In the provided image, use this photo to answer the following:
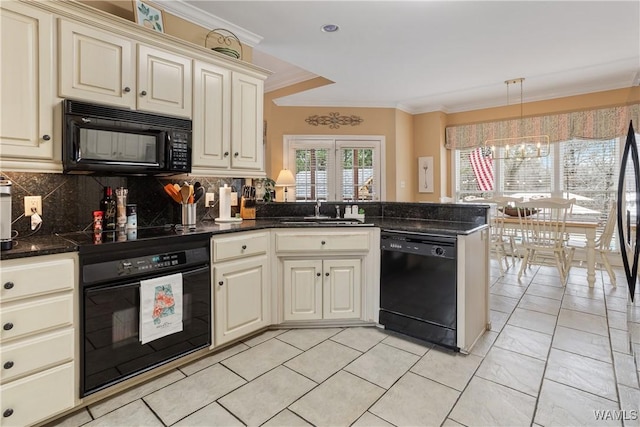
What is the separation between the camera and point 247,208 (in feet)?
10.1

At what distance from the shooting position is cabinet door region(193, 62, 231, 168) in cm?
250

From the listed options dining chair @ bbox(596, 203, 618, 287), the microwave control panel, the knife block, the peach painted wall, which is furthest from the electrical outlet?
dining chair @ bbox(596, 203, 618, 287)

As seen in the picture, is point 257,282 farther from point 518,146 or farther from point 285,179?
point 518,146

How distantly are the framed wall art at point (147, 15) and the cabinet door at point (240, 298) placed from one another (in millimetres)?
1815

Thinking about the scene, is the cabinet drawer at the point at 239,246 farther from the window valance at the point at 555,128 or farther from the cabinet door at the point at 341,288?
the window valance at the point at 555,128

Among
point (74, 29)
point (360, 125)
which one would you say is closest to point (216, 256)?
point (74, 29)

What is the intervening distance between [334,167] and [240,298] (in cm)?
405

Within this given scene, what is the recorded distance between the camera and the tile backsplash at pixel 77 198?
1.97 metres

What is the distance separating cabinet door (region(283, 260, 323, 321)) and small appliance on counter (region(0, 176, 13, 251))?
5.41 feet

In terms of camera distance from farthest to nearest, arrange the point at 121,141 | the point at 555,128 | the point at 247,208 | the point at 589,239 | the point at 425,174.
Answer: the point at 425,174 < the point at 555,128 < the point at 589,239 < the point at 247,208 < the point at 121,141

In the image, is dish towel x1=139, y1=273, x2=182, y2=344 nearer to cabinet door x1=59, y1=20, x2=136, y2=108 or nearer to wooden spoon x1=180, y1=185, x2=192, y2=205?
wooden spoon x1=180, y1=185, x2=192, y2=205

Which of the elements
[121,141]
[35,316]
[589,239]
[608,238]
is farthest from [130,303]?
[608,238]

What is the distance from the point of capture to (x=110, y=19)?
203 centimetres

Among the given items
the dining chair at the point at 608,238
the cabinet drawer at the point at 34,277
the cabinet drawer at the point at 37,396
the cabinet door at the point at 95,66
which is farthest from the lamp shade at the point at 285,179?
the dining chair at the point at 608,238
